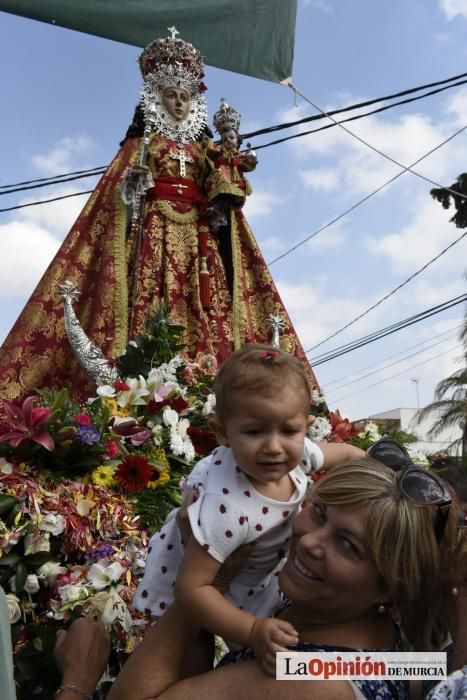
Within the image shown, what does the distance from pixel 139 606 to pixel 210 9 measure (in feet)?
16.8

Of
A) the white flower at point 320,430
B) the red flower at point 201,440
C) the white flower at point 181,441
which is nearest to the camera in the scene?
the white flower at point 181,441

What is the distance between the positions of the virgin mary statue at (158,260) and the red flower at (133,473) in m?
1.80

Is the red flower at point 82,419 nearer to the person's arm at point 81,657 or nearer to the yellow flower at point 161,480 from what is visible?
the yellow flower at point 161,480

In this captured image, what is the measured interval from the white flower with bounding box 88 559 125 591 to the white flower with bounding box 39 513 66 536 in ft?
0.56

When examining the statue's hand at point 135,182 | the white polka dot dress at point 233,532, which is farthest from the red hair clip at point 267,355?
the statue's hand at point 135,182

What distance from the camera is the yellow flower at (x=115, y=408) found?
9.75ft

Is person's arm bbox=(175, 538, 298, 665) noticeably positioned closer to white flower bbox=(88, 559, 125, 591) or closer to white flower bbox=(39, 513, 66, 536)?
white flower bbox=(88, 559, 125, 591)

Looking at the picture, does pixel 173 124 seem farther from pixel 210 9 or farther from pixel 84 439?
pixel 84 439

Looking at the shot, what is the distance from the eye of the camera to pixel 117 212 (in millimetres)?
4965

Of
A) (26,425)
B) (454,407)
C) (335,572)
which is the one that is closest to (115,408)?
(26,425)

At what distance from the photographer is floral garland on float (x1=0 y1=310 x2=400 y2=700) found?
7.04 feet

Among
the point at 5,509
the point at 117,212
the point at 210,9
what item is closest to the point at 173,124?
the point at 117,212

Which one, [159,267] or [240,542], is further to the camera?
[159,267]

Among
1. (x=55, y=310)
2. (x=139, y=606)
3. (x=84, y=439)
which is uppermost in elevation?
(x=55, y=310)
